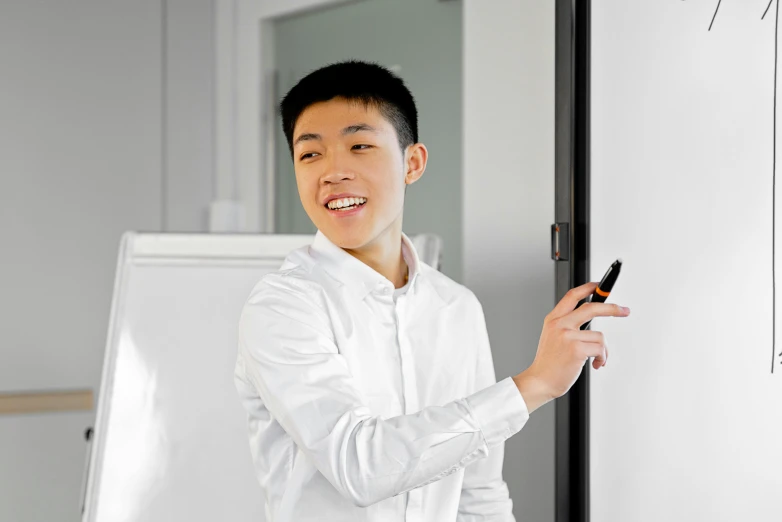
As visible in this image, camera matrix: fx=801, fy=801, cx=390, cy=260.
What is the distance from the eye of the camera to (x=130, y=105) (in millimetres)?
2195

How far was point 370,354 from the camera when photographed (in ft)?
3.26

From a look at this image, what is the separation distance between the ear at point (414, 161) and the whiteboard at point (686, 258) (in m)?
0.25

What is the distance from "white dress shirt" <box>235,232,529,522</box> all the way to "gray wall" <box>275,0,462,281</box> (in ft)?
2.42

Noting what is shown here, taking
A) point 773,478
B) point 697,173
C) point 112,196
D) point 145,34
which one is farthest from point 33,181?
point 773,478

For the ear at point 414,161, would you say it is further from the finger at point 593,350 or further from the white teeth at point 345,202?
the finger at point 593,350

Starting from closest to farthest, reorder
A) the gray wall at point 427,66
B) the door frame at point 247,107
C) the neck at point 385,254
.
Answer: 1. the neck at point 385,254
2. the gray wall at point 427,66
3. the door frame at point 247,107

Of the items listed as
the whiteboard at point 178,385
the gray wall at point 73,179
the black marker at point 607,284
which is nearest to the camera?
the black marker at point 607,284

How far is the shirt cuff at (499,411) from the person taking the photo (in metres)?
0.82

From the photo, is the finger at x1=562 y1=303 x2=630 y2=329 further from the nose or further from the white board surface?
the white board surface

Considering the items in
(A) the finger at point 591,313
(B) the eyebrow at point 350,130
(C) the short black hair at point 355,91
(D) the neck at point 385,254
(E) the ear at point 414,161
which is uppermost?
(C) the short black hair at point 355,91

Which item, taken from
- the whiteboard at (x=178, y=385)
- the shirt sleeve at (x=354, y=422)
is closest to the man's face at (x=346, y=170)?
the shirt sleeve at (x=354, y=422)

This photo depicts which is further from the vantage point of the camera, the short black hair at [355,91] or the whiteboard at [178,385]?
the whiteboard at [178,385]

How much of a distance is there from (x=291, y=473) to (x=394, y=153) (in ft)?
1.36

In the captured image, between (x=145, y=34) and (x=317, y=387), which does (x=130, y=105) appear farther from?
(x=317, y=387)
